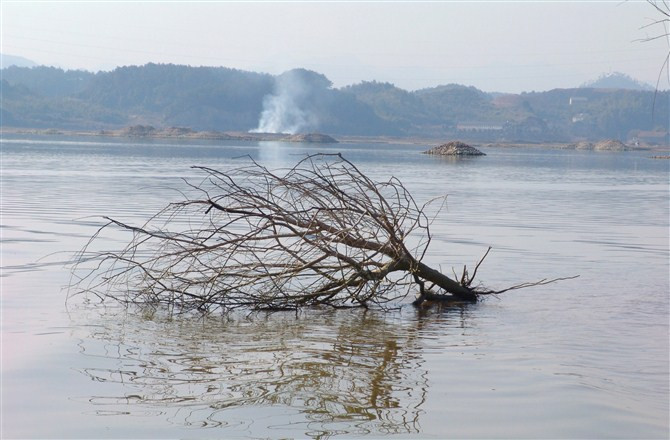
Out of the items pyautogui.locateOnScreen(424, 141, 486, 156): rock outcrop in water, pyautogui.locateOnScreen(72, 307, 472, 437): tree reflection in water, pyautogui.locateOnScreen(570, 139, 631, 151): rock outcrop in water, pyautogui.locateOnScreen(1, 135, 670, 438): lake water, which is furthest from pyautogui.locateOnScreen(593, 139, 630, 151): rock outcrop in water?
pyautogui.locateOnScreen(72, 307, 472, 437): tree reflection in water

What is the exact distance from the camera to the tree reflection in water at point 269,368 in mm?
7207

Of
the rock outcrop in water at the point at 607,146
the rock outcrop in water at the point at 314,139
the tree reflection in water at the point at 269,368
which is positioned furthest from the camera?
the rock outcrop in water at the point at 607,146

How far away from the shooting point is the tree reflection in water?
7.21m

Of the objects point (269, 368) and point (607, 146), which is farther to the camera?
point (607, 146)

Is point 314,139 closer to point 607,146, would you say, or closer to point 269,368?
point 607,146

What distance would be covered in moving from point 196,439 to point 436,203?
71.9ft

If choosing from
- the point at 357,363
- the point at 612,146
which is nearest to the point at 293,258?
the point at 357,363

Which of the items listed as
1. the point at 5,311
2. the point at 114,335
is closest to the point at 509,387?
the point at 114,335

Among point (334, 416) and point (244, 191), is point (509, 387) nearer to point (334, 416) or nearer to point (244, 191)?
point (334, 416)

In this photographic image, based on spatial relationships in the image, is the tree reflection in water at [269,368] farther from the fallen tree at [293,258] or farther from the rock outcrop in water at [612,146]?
the rock outcrop in water at [612,146]

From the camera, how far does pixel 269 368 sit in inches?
336

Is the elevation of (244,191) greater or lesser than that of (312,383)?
greater

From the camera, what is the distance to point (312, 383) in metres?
8.12

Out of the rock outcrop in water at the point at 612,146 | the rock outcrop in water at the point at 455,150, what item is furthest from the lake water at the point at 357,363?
the rock outcrop in water at the point at 612,146
